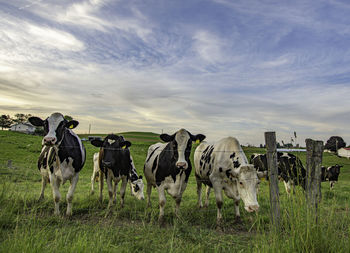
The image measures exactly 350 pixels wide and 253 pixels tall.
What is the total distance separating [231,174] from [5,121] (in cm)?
13033

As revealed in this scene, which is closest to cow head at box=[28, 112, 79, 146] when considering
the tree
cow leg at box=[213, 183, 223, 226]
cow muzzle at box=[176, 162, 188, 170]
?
cow muzzle at box=[176, 162, 188, 170]

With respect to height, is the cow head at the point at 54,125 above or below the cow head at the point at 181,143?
above

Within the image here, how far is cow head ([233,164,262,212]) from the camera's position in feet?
17.9

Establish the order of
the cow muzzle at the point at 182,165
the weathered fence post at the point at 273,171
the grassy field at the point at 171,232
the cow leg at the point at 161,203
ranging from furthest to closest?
the cow leg at the point at 161,203
the cow muzzle at the point at 182,165
the weathered fence post at the point at 273,171
the grassy field at the point at 171,232

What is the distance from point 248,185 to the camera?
5.59m

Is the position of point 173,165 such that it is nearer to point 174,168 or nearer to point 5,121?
point 174,168

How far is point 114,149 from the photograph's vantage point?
7.47m

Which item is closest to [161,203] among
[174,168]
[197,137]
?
[174,168]

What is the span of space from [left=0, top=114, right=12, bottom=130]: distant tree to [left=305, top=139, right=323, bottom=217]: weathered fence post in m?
125

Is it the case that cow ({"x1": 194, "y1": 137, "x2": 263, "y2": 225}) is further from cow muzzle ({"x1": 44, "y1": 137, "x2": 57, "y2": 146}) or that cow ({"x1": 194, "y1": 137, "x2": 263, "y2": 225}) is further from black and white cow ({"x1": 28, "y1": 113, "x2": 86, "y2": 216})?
cow muzzle ({"x1": 44, "y1": 137, "x2": 57, "y2": 146})

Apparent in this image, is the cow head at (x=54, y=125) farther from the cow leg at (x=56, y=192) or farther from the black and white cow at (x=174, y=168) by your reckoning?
the black and white cow at (x=174, y=168)

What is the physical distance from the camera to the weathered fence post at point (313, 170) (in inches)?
171

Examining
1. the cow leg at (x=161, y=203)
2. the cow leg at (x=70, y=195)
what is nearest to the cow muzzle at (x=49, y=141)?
the cow leg at (x=70, y=195)

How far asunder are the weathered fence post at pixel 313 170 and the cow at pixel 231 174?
4.17ft
